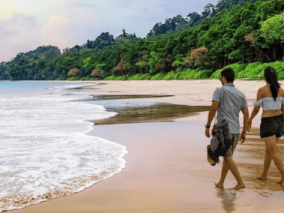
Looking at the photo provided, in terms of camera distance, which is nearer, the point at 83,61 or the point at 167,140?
the point at 167,140

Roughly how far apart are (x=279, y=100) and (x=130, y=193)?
2418mm

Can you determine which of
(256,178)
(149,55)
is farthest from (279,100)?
(149,55)

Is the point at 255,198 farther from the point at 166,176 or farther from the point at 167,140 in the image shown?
the point at 167,140

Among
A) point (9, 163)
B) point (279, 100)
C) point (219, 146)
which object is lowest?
point (9, 163)

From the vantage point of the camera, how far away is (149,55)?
321 feet

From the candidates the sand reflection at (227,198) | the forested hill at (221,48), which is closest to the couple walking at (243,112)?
the sand reflection at (227,198)

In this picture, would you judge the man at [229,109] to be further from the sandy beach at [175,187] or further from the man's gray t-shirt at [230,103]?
the sandy beach at [175,187]

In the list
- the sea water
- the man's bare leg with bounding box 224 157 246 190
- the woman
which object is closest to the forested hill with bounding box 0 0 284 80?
the sea water

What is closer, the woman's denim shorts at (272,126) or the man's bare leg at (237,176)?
the man's bare leg at (237,176)

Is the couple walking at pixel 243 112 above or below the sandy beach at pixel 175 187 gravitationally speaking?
above

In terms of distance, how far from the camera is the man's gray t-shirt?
4.36 meters

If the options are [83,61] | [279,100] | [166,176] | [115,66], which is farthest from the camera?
[83,61]

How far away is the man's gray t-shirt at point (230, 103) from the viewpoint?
171 inches

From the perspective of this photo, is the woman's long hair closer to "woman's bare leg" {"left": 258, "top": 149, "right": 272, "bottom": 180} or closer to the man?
the man
